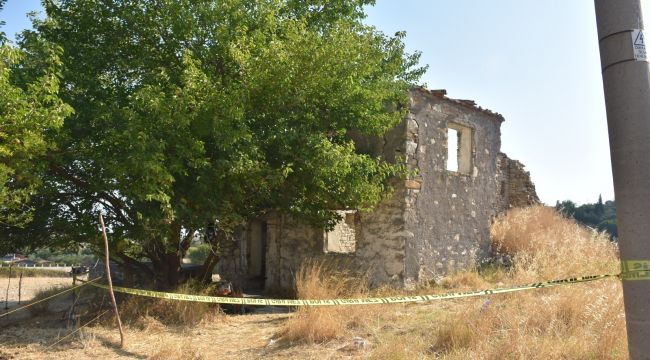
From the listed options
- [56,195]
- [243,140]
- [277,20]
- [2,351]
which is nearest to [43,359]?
[2,351]

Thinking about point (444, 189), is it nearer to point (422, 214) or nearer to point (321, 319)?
point (422, 214)

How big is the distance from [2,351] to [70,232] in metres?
2.05

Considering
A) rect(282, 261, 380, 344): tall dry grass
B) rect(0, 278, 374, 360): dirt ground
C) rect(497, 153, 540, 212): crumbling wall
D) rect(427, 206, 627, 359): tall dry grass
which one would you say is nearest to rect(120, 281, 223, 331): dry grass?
rect(0, 278, 374, 360): dirt ground

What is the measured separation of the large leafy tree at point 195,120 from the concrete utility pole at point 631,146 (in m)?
5.30

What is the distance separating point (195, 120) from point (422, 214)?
515 cm

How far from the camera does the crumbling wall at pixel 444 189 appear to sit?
1030cm

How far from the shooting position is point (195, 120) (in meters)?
7.35

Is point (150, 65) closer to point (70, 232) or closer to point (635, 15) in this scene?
point (70, 232)

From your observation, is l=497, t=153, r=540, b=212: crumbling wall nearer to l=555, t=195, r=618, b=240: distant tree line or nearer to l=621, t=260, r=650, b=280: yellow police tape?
l=621, t=260, r=650, b=280: yellow police tape

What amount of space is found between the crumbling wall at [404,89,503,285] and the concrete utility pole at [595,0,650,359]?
7517mm

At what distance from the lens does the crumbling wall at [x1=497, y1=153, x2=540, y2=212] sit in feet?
51.4

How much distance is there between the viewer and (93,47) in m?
8.55

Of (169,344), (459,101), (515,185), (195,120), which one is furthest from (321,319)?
(515,185)

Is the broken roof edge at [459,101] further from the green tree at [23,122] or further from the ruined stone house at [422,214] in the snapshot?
the green tree at [23,122]
